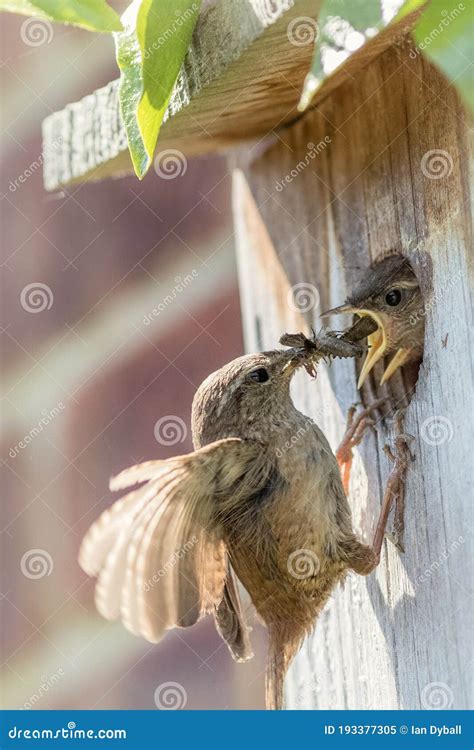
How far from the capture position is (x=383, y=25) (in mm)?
1393

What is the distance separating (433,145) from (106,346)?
1.50 metres

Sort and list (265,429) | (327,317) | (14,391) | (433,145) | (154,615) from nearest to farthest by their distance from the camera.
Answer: (154,615), (433,145), (265,429), (327,317), (14,391)

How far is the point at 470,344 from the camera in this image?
72.8 inches

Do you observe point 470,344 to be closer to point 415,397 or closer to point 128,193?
point 415,397

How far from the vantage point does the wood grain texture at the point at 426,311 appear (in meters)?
1.88

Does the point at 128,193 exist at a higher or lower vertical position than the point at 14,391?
higher

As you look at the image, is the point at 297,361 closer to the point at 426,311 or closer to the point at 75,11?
the point at 426,311

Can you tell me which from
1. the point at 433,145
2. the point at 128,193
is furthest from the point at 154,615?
the point at 128,193

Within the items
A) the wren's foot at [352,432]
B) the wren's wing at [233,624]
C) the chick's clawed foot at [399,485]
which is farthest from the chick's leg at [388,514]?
the wren's wing at [233,624]

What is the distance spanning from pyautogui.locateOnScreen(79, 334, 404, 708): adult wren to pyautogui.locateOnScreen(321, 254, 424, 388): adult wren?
80 mm

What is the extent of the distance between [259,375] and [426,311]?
1.25 ft

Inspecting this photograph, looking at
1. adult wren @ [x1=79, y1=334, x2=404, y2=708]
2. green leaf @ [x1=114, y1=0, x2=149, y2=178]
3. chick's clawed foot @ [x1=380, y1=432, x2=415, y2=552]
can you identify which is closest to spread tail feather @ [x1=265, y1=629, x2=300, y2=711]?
adult wren @ [x1=79, y1=334, x2=404, y2=708]

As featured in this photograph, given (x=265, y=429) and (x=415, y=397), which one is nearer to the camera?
(x=415, y=397)

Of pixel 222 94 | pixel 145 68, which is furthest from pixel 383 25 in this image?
pixel 222 94
